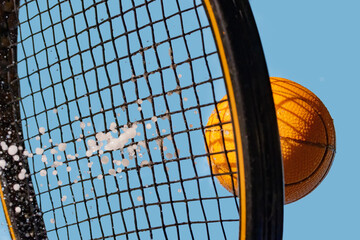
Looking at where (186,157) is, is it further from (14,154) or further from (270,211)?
(14,154)

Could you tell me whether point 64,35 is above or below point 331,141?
above

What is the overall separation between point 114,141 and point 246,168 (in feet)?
2.06

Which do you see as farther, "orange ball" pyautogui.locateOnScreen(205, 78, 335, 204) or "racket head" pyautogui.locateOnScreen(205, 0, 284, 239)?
"orange ball" pyautogui.locateOnScreen(205, 78, 335, 204)

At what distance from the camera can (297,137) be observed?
6.72 feet

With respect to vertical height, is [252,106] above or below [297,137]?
above

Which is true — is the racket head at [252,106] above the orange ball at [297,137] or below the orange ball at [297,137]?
above

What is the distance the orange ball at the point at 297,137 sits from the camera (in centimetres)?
204

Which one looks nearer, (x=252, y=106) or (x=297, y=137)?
(x=252, y=106)

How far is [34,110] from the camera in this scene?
200 cm

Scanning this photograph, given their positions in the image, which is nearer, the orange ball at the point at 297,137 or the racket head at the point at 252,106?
the racket head at the point at 252,106

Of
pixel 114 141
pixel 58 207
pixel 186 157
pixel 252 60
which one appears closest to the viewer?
pixel 252 60

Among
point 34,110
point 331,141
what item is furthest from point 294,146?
point 34,110

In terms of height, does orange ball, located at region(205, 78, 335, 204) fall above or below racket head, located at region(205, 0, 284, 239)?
below

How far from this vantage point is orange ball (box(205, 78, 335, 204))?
80.5 inches
